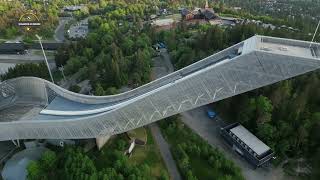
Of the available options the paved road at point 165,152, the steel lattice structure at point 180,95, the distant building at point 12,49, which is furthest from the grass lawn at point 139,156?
the distant building at point 12,49

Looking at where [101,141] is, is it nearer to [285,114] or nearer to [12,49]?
[285,114]

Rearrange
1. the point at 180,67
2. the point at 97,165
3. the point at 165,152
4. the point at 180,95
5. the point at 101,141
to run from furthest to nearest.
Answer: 1. the point at 180,67
2. the point at 165,152
3. the point at 101,141
4. the point at 97,165
5. the point at 180,95

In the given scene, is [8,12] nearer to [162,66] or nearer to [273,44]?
[162,66]

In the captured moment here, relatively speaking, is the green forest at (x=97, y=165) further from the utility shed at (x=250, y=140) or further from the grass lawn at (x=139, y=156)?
the utility shed at (x=250, y=140)

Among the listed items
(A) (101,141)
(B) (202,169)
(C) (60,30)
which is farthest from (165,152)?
(C) (60,30)

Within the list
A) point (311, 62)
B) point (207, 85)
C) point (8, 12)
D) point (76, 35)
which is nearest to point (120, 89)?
point (207, 85)
